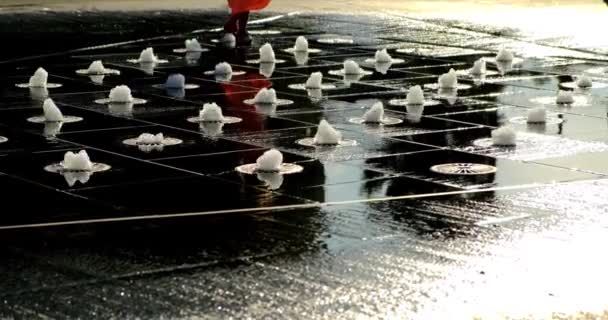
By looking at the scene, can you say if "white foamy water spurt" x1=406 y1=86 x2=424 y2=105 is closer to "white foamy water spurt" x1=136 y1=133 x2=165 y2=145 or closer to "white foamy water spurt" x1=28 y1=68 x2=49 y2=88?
"white foamy water spurt" x1=136 y1=133 x2=165 y2=145

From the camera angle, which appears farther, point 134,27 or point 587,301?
point 134,27

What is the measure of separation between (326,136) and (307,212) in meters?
2.29

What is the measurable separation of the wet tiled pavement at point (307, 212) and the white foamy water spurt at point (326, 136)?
225mm

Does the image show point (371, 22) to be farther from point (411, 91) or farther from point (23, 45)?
point (411, 91)

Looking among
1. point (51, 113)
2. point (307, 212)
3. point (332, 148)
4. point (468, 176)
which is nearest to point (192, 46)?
point (51, 113)

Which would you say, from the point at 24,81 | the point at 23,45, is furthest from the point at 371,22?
the point at 24,81

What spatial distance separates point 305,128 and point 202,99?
1972mm

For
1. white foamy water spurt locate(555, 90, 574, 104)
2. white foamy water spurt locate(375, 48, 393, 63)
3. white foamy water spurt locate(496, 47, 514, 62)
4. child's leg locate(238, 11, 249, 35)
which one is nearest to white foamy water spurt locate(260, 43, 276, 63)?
white foamy water spurt locate(375, 48, 393, 63)

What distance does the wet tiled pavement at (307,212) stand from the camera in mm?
6316

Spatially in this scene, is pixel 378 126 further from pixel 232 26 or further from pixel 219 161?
pixel 232 26

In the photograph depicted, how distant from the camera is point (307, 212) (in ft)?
26.3

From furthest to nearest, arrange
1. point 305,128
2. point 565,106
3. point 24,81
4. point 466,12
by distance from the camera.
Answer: point 466,12 → point 24,81 → point 565,106 → point 305,128

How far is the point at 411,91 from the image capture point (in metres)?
12.4

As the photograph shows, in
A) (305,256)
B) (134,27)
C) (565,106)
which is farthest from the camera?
(134,27)
